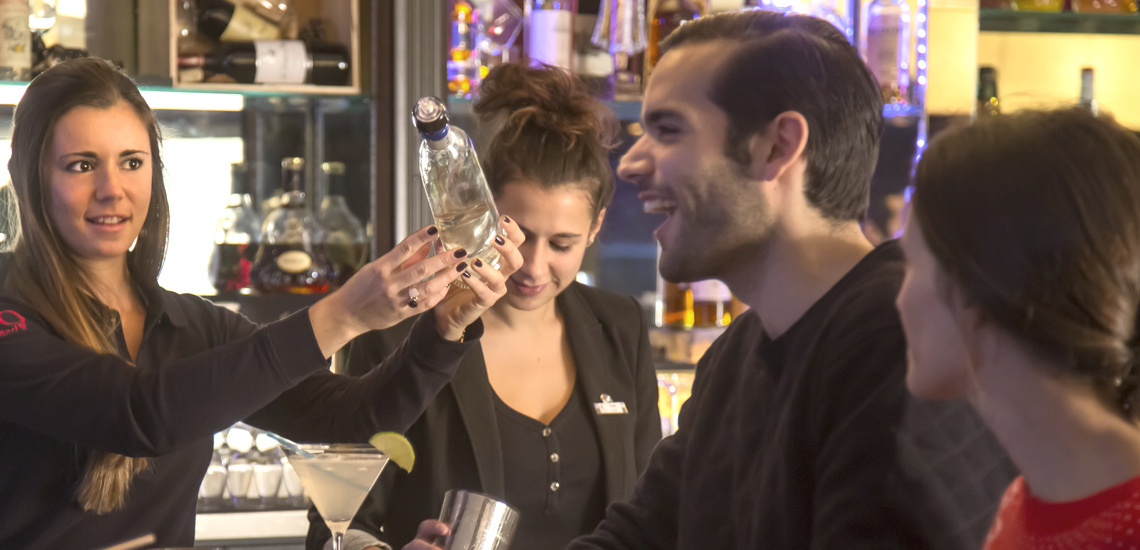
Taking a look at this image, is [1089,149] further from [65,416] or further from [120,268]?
[120,268]

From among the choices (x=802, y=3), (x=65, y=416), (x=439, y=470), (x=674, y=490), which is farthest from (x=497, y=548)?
(x=802, y=3)

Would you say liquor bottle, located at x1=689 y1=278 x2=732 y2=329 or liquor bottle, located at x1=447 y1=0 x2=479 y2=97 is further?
liquor bottle, located at x1=689 y1=278 x2=732 y2=329

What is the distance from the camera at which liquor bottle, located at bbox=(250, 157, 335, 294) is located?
235 cm

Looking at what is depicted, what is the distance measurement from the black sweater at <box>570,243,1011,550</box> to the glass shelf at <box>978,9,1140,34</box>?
1885 millimetres

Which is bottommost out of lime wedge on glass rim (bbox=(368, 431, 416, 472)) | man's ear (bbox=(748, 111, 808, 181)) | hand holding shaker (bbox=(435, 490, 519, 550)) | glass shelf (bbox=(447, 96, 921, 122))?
lime wedge on glass rim (bbox=(368, 431, 416, 472))

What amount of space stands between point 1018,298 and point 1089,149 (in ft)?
0.37

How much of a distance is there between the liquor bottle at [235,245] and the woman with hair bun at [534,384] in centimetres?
73

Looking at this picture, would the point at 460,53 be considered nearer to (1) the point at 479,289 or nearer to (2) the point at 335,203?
(2) the point at 335,203

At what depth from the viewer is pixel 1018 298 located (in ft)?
2.34

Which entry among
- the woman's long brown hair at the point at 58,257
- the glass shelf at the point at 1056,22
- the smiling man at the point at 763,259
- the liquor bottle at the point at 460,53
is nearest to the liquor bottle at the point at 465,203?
the smiling man at the point at 763,259

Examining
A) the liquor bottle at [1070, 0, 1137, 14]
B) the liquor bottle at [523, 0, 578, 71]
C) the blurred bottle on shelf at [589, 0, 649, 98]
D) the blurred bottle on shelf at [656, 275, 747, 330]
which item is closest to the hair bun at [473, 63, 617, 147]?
the liquor bottle at [523, 0, 578, 71]

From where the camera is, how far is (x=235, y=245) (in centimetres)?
237

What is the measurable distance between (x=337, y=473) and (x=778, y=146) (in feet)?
2.09

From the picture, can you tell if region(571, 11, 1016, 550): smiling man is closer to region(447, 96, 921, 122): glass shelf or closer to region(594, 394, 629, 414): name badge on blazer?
region(594, 394, 629, 414): name badge on blazer
